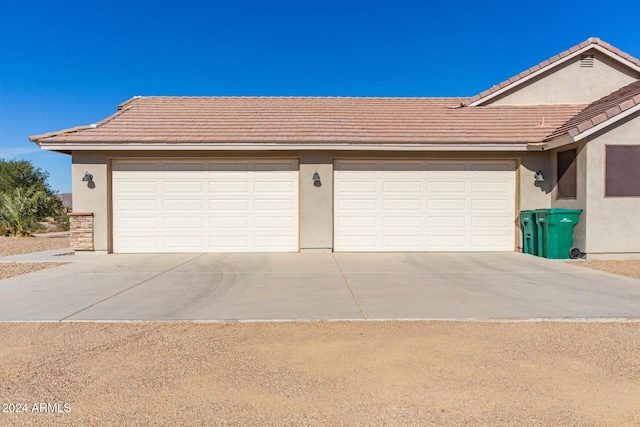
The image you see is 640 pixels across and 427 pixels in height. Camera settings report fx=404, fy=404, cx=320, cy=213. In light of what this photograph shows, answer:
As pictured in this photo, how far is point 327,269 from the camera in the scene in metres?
8.58

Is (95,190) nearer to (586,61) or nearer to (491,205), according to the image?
(491,205)

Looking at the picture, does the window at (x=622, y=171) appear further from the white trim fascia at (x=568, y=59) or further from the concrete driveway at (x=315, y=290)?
the white trim fascia at (x=568, y=59)

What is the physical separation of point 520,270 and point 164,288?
697 centimetres

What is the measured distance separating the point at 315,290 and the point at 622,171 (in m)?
8.28

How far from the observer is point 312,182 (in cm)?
1118

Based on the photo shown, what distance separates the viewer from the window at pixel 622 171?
380 inches

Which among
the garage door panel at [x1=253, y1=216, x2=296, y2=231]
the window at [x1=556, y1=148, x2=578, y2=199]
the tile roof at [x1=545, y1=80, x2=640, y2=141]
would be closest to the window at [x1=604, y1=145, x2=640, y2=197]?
the window at [x1=556, y1=148, x2=578, y2=199]

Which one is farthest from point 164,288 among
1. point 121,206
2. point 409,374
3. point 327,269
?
point 121,206

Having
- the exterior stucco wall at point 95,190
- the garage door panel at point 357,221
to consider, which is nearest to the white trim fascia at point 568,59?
the garage door panel at point 357,221

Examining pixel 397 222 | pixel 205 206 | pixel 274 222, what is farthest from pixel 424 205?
pixel 205 206

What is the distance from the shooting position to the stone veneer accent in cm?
1094

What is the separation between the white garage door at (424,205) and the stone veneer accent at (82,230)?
6687mm

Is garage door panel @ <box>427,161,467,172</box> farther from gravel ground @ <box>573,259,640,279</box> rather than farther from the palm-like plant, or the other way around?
the palm-like plant

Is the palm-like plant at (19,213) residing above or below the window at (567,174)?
below
